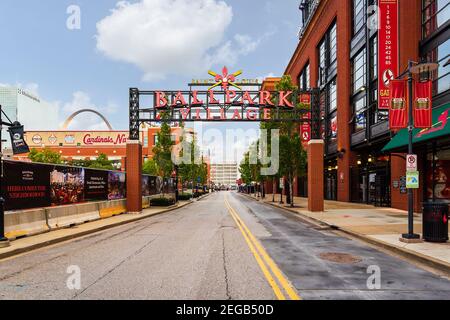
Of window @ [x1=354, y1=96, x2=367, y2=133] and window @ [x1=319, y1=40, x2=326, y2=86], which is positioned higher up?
window @ [x1=319, y1=40, x2=326, y2=86]

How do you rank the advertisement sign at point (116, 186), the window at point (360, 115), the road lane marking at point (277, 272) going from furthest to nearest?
the window at point (360, 115)
the advertisement sign at point (116, 186)
the road lane marking at point (277, 272)

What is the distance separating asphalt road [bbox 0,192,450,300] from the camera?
19.5 ft

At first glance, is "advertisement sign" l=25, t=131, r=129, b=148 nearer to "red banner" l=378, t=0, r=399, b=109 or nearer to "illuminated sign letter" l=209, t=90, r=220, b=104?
"illuminated sign letter" l=209, t=90, r=220, b=104

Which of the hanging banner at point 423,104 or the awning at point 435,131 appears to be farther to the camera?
the awning at point 435,131

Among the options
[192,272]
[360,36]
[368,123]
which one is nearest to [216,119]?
[368,123]

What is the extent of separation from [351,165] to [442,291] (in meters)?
28.8

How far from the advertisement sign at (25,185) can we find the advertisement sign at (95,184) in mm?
3854

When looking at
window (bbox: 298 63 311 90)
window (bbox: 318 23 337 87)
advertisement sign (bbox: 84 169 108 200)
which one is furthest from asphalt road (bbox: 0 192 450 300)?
window (bbox: 298 63 311 90)

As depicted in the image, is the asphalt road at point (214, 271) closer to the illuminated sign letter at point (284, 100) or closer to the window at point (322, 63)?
the illuminated sign letter at point (284, 100)

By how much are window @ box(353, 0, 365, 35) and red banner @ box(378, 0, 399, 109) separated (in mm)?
6847

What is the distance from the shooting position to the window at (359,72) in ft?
98.0

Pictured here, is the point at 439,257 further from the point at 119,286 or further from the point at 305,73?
the point at 305,73

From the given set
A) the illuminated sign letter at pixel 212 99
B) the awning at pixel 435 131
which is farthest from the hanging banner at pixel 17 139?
the awning at pixel 435 131

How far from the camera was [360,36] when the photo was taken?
3059 cm
